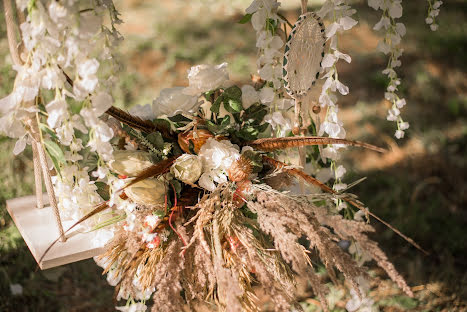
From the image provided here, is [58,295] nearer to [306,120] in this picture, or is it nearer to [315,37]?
[306,120]

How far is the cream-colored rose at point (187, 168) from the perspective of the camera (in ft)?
3.51

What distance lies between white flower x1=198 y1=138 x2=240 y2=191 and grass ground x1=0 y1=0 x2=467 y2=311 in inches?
15.3

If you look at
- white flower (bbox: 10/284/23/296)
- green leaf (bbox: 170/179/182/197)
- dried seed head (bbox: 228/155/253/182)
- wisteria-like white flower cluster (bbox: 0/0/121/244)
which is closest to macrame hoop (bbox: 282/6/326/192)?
dried seed head (bbox: 228/155/253/182)

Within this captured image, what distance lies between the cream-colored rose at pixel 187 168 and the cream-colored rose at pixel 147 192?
5 cm

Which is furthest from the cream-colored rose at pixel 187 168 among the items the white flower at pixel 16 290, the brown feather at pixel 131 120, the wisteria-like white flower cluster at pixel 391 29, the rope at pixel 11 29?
the white flower at pixel 16 290

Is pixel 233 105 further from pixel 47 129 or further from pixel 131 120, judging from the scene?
pixel 47 129

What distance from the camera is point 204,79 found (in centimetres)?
119

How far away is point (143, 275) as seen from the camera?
997 millimetres

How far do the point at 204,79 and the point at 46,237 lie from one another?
546 millimetres

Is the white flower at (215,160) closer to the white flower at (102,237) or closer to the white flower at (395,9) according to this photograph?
the white flower at (102,237)

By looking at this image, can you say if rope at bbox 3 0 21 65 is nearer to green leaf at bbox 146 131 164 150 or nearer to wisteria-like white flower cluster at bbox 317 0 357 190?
green leaf at bbox 146 131 164 150

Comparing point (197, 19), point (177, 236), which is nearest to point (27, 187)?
point (177, 236)

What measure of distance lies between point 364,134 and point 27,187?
1.90 meters

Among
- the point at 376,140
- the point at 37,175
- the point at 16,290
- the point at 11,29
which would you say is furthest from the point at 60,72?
the point at 376,140
